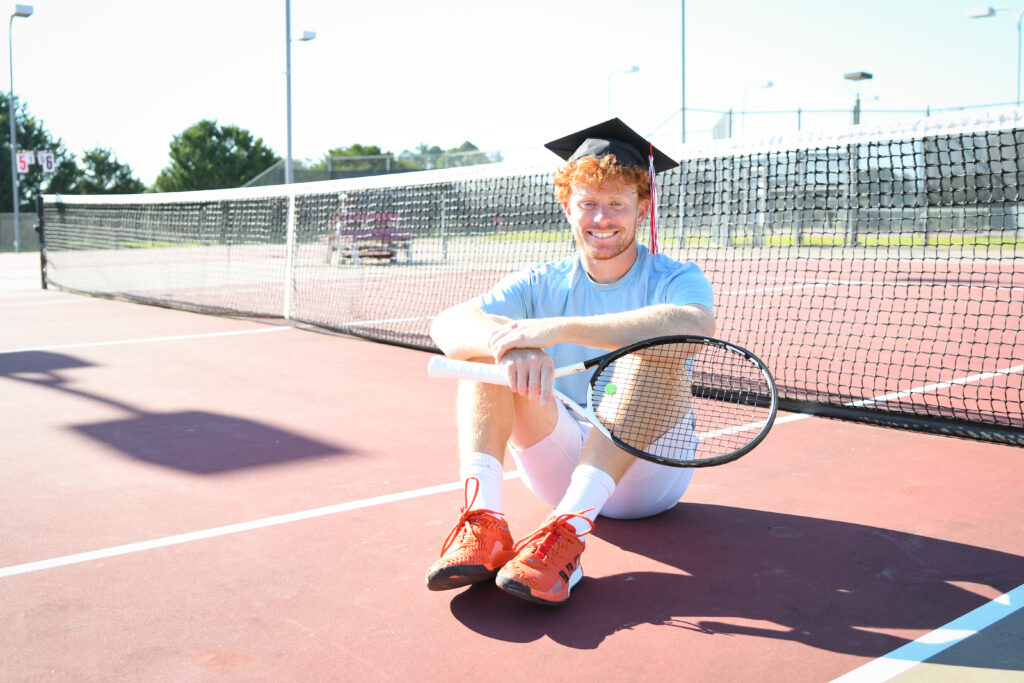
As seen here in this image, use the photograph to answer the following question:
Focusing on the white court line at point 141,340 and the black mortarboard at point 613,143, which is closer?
the black mortarboard at point 613,143

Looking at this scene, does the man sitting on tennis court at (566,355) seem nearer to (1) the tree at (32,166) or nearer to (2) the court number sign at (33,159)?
(2) the court number sign at (33,159)

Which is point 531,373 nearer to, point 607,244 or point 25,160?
point 607,244

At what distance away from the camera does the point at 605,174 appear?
2.82 metres

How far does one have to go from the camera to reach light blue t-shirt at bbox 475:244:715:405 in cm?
296

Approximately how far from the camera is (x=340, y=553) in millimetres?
3061

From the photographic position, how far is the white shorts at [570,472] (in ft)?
9.57

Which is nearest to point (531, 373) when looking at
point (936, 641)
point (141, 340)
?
point (936, 641)

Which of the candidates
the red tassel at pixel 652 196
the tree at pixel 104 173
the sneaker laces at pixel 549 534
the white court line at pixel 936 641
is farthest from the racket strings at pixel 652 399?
the tree at pixel 104 173

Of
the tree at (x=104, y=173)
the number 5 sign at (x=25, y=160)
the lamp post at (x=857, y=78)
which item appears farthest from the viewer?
the tree at (x=104, y=173)

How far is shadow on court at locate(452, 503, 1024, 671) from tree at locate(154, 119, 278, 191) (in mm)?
65843

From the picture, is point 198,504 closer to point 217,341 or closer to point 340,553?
point 340,553

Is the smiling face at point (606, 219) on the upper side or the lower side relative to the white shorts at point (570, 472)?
upper

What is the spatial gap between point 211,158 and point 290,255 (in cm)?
6150

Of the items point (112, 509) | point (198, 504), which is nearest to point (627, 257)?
point (198, 504)
